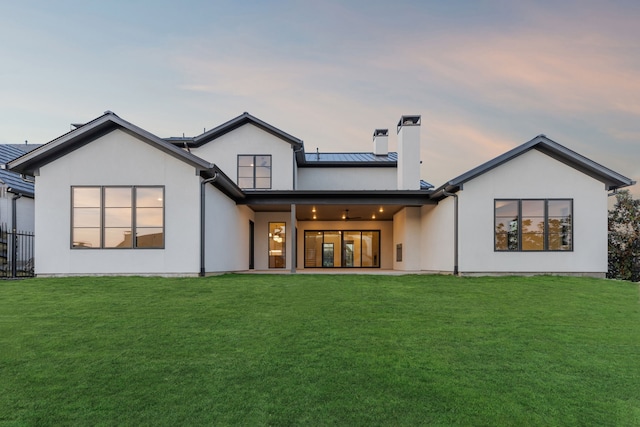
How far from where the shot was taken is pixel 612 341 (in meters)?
5.42

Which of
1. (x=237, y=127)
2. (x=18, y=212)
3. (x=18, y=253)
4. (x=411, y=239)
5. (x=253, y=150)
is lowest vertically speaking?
(x=18, y=253)

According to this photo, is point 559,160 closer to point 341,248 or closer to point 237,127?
point 341,248

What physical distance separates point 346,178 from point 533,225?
32.8 feet

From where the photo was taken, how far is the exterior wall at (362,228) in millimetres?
21594

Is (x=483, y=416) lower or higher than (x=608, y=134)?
lower

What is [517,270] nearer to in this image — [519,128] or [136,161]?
[519,128]

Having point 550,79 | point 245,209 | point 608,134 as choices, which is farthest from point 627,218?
point 245,209

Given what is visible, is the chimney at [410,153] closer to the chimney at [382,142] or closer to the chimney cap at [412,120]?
the chimney cap at [412,120]

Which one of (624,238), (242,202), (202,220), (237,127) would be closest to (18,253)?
(202,220)

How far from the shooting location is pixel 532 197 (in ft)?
42.6

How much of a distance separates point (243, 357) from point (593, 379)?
3.86 meters

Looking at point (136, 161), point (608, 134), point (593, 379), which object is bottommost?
point (593, 379)

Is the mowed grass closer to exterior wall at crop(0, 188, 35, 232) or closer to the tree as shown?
exterior wall at crop(0, 188, 35, 232)

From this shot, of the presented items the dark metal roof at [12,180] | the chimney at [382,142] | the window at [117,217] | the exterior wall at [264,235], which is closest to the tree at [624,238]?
the chimney at [382,142]
